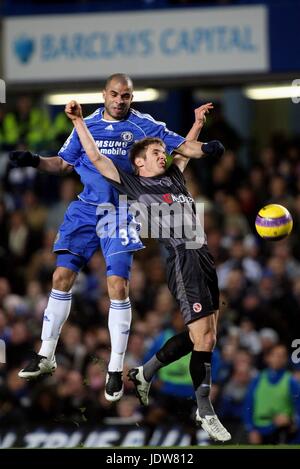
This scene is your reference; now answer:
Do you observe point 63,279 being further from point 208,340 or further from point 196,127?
point 196,127

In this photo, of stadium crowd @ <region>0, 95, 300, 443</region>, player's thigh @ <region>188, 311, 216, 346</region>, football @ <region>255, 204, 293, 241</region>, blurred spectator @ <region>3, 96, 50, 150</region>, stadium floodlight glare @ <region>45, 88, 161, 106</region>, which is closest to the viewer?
player's thigh @ <region>188, 311, 216, 346</region>

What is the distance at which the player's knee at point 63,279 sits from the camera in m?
→ 11.8

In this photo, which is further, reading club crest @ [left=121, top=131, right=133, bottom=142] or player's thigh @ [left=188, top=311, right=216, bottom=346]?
reading club crest @ [left=121, top=131, right=133, bottom=142]

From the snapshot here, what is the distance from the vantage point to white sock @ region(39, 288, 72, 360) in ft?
39.0

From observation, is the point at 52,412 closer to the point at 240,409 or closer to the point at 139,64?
the point at 240,409

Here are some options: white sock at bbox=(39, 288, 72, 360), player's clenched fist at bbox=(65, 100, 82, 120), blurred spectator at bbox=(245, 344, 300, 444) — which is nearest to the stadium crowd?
blurred spectator at bbox=(245, 344, 300, 444)

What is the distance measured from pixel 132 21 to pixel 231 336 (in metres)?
4.30

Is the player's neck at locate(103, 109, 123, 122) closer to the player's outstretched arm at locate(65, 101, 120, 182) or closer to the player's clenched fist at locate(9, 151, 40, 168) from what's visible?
the player's outstretched arm at locate(65, 101, 120, 182)

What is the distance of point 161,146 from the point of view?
11.6m

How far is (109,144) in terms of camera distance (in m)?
11.7

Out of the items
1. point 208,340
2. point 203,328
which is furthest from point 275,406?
point 203,328

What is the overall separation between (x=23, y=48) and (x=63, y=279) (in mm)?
5807

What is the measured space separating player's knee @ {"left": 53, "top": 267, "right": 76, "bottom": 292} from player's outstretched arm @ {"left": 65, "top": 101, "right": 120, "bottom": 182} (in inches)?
35.3
